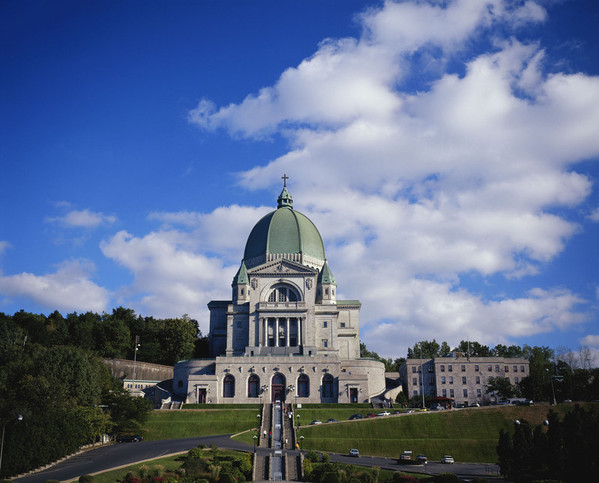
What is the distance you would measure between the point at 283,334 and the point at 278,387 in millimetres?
12031

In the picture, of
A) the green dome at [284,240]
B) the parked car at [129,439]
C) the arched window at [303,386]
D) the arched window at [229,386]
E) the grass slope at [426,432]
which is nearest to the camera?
the grass slope at [426,432]

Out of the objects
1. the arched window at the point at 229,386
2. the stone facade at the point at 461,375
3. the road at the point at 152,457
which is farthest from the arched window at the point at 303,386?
the road at the point at 152,457

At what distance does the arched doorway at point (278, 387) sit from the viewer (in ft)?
318

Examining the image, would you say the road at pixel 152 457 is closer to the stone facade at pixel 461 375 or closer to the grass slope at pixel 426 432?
the grass slope at pixel 426 432

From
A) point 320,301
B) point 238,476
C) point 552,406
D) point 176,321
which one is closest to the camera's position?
point 238,476

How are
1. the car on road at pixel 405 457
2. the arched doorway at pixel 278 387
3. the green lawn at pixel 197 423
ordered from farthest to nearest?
the arched doorway at pixel 278 387 → the green lawn at pixel 197 423 → the car on road at pixel 405 457

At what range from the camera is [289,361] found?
320 feet

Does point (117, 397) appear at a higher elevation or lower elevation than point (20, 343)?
lower

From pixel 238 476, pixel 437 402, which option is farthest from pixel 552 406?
pixel 238 476

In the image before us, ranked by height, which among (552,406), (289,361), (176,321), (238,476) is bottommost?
(238,476)

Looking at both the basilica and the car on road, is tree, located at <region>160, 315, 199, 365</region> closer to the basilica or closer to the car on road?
the basilica

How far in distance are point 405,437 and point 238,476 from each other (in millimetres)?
25880

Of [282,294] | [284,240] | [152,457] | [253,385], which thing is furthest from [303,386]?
[152,457]

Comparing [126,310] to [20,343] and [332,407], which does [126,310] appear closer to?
[20,343]
